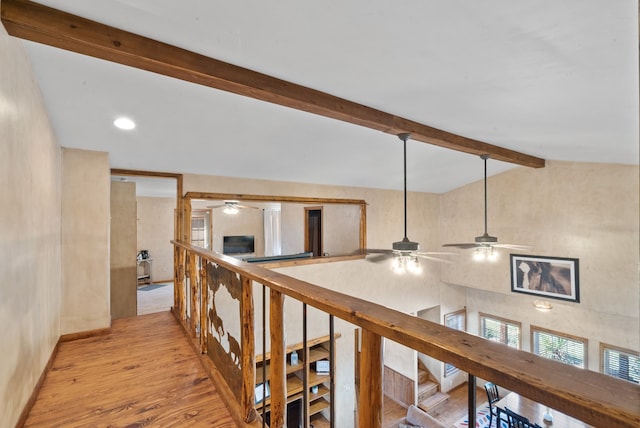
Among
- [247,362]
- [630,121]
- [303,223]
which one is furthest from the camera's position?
[303,223]

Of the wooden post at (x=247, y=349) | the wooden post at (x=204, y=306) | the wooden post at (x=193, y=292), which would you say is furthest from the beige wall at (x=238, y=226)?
the wooden post at (x=247, y=349)

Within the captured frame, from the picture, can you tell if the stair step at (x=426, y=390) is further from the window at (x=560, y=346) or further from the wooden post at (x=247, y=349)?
the wooden post at (x=247, y=349)

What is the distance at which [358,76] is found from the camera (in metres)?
2.09

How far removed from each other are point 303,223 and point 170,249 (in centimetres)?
396

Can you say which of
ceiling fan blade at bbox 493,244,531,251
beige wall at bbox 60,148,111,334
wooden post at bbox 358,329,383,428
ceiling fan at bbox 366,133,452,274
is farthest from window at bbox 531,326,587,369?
beige wall at bbox 60,148,111,334

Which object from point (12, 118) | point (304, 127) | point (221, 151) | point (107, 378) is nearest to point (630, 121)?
point (304, 127)

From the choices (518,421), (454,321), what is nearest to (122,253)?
(518,421)

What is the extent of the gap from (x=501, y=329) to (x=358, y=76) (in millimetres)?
7780

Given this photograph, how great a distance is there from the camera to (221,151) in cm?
369

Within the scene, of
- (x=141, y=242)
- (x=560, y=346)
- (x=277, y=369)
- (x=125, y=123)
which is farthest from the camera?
(x=141, y=242)

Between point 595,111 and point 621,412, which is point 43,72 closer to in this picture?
point 621,412

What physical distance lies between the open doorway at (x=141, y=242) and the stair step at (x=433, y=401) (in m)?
5.95

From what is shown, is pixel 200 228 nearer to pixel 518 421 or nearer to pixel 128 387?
pixel 128 387

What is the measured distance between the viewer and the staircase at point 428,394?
22.5 ft
